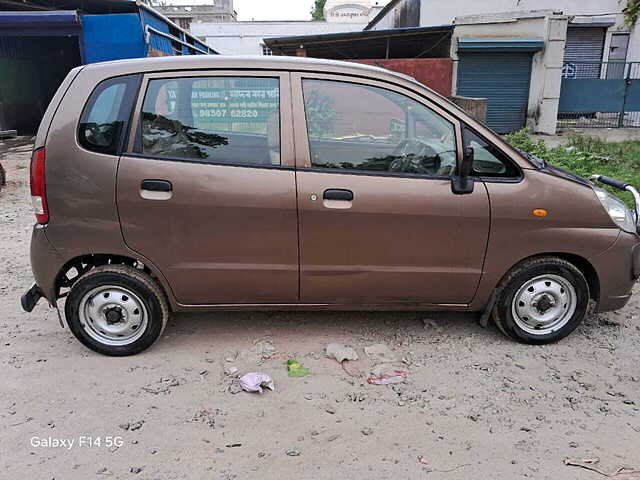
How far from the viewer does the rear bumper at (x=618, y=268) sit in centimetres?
349

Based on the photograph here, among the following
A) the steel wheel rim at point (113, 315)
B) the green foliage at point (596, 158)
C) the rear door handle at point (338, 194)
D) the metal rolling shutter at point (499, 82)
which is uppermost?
the metal rolling shutter at point (499, 82)

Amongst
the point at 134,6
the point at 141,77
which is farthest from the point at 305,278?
the point at 134,6

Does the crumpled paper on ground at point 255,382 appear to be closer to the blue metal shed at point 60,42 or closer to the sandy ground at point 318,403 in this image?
the sandy ground at point 318,403

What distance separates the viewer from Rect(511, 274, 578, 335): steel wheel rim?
3547mm

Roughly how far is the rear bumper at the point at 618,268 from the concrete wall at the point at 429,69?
12701 millimetres

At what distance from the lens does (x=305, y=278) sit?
3.46 meters

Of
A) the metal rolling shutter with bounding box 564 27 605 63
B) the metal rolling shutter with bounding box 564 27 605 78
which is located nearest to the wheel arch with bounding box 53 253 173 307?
the metal rolling shutter with bounding box 564 27 605 78

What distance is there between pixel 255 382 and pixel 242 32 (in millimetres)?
32687

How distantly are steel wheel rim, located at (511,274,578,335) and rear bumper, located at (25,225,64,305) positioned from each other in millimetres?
3125

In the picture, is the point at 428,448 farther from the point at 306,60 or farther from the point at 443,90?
the point at 443,90

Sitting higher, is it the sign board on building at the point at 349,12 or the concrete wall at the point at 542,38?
the sign board on building at the point at 349,12

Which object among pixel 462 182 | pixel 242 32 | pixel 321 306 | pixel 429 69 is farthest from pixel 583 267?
pixel 242 32

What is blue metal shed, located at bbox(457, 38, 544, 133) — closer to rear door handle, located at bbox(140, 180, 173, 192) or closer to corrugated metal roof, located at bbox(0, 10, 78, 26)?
corrugated metal roof, located at bbox(0, 10, 78, 26)

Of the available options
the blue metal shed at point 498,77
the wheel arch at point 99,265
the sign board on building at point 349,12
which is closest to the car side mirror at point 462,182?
the wheel arch at point 99,265
